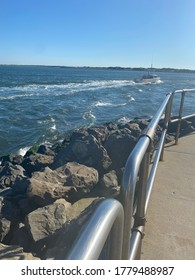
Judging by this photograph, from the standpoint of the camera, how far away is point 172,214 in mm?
3248

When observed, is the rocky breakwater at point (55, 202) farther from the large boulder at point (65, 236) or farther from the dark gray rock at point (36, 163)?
the dark gray rock at point (36, 163)

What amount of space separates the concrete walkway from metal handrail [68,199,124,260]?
1554 mm

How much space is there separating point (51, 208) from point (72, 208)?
1.28 ft

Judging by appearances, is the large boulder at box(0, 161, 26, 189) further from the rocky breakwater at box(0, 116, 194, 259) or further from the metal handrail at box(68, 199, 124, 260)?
the metal handrail at box(68, 199, 124, 260)

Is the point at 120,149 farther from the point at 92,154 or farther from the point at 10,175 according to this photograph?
the point at 10,175

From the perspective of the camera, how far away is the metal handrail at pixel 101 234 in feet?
2.91

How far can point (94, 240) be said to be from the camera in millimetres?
914

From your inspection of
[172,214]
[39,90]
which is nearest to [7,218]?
[172,214]

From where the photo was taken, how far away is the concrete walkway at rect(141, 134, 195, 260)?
8.83ft

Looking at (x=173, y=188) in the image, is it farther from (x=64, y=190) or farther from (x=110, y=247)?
(x=110, y=247)

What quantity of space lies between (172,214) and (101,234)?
8.02 ft

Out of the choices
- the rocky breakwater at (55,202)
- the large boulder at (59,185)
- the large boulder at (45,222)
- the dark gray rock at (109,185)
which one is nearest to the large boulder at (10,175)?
the rocky breakwater at (55,202)
